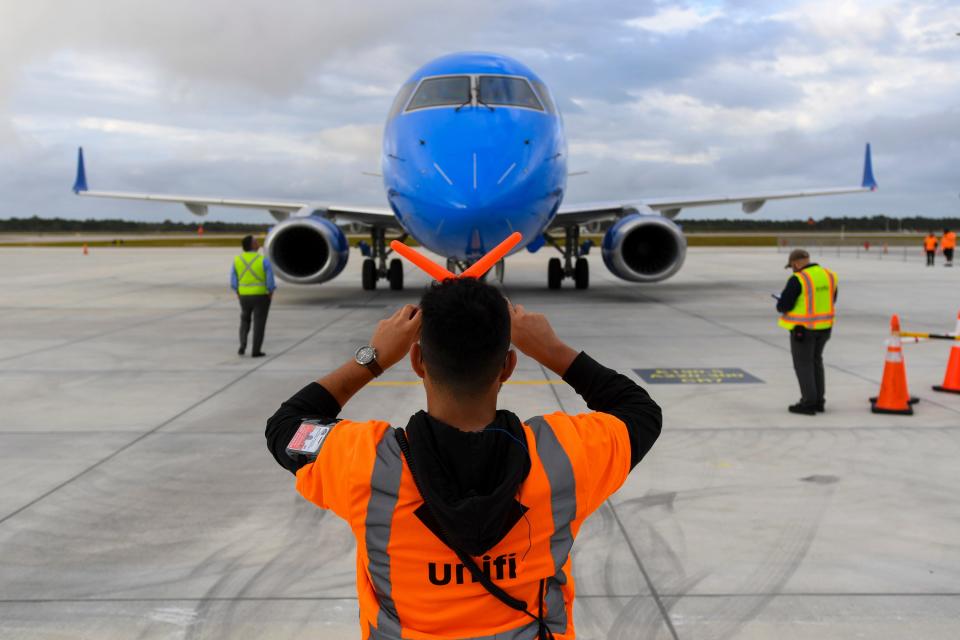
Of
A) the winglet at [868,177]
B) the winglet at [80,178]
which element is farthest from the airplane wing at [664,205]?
the winglet at [80,178]

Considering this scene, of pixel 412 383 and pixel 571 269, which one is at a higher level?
pixel 571 269

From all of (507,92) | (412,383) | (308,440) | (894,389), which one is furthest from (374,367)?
(507,92)

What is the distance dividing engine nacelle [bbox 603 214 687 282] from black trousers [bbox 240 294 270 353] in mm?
7643

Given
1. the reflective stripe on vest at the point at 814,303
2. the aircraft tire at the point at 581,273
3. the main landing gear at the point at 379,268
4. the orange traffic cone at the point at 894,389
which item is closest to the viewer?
the orange traffic cone at the point at 894,389

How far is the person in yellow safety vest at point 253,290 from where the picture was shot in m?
9.60

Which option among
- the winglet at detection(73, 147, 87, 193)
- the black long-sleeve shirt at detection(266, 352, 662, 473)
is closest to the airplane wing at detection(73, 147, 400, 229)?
the winglet at detection(73, 147, 87, 193)

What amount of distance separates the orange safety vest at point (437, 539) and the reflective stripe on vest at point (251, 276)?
8188 millimetres

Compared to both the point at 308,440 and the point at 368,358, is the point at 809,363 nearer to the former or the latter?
the point at 368,358

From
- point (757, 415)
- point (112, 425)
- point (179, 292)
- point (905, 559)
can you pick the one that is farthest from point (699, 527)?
point (179, 292)

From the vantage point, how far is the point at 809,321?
6867mm

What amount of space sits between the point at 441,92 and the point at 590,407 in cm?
868

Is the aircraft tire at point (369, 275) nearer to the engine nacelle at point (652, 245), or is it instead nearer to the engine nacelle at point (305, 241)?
the engine nacelle at point (305, 241)

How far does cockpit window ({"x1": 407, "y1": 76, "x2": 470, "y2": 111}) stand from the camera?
9867mm

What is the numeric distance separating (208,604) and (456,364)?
234cm
